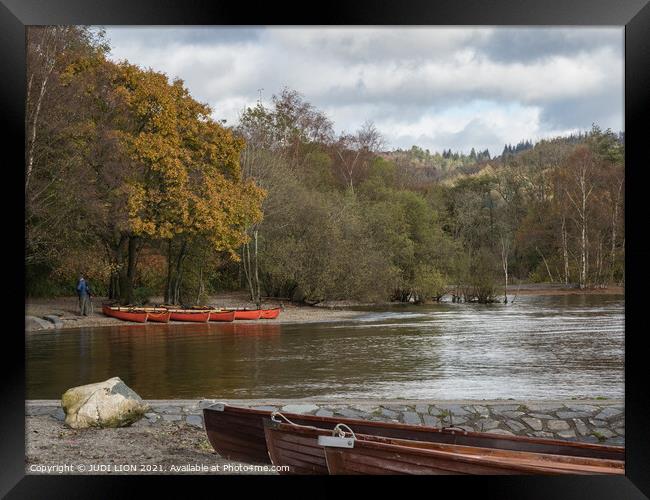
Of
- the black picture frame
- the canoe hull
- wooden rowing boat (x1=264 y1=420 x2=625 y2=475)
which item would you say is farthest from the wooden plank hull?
the canoe hull

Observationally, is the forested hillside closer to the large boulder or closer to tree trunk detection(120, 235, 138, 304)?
tree trunk detection(120, 235, 138, 304)

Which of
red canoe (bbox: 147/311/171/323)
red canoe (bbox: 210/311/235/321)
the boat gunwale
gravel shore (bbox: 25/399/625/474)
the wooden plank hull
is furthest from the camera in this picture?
red canoe (bbox: 210/311/235/321)

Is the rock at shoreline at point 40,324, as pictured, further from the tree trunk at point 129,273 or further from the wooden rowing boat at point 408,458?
the wooden rowing boat at point 408,458

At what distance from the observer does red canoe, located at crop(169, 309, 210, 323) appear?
10.2 metres

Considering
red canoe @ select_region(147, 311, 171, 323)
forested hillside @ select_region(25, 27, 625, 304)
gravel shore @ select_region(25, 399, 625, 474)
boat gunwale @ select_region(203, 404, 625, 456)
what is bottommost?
gravel shore @ select_region(25, 399, 625, 474)

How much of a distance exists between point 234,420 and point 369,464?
1.28m

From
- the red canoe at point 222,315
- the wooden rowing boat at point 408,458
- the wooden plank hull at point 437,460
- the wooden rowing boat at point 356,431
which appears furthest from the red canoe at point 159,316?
the wooden plank hull at point 437,460

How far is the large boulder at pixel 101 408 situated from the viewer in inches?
208

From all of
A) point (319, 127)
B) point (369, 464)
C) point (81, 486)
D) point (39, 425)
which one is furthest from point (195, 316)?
point (369, 464)

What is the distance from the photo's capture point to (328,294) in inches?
554

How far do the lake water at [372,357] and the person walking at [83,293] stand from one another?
26cm

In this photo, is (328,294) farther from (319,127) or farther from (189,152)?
(319,127)

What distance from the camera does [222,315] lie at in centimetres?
1112

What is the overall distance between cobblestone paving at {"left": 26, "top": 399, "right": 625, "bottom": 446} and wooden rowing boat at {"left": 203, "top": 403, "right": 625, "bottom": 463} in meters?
0.39
